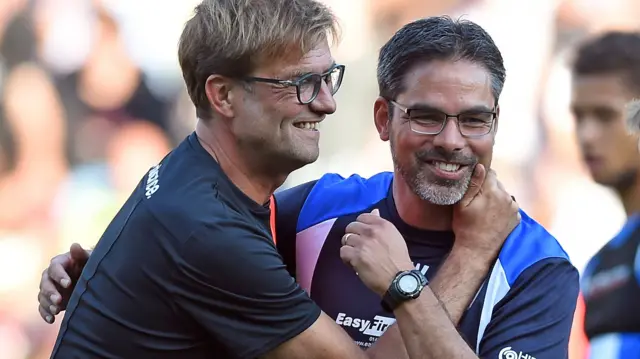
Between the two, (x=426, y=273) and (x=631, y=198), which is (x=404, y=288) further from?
(x=631, y=198)

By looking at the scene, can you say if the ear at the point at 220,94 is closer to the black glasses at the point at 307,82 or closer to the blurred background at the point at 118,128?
the black glasses at the point at 307,82

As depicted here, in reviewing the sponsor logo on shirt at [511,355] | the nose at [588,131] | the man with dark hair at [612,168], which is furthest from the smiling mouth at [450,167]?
the nose at [588,131]

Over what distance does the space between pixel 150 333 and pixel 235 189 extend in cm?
42

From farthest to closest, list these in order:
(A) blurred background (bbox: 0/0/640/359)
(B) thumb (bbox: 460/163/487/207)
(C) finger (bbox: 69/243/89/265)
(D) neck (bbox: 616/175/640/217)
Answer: (A) blurred background (bbox: 0/0/640/359) < (D) neck (bbox: 616/175/640/217) < (C) finger (bbox: 69/243/89/265) < (B) thumb (bbox: 460/163/487/207)

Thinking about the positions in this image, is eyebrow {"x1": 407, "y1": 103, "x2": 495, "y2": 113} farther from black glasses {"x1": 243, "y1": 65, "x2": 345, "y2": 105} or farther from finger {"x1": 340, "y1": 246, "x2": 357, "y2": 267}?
finger {"x1": 340, "y1": 246, "x2": 357, "y2": 267}

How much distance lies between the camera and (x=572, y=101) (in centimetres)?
466

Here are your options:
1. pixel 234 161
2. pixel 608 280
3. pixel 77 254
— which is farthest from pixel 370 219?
pixel 608 280

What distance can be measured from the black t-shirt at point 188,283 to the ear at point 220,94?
144 millimetres

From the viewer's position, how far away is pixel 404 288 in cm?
249

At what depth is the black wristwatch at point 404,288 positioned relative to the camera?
249 centimetres

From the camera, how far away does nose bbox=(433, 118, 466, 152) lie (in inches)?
106

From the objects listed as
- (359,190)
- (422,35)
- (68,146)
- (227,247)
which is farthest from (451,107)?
(68,146)

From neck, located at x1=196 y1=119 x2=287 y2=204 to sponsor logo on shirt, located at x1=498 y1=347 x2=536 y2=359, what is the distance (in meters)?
0.75

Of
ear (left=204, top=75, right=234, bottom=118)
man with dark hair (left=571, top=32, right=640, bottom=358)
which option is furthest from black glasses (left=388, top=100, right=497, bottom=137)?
man with dark hair (left=571, top=32, right=640, bottom=358)
